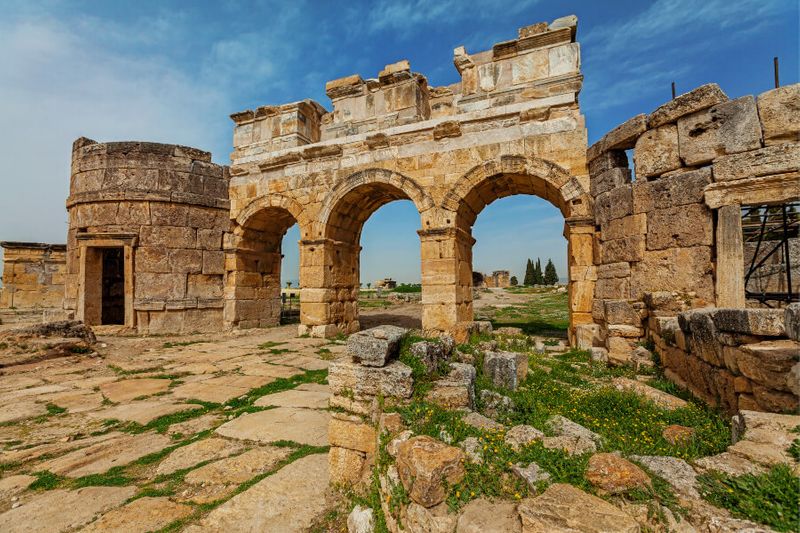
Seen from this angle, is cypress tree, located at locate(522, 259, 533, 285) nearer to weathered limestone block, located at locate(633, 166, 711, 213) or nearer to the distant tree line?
the distant tree line

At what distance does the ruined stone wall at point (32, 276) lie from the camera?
1596cm

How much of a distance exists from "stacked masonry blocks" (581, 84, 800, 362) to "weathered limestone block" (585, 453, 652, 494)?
514 centimetres

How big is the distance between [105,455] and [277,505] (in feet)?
6.63

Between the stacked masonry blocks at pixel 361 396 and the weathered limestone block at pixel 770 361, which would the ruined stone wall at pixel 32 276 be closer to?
the stacked masonry blocks at pixel 361 396

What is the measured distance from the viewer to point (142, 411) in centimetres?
468

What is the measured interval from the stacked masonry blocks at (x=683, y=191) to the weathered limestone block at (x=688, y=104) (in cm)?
1

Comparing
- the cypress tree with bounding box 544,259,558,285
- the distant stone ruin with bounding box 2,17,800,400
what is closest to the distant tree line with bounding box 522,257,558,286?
the cypress tree with bounding box 544,259,558,285

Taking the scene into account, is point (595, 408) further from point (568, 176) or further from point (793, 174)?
point (568, 176)

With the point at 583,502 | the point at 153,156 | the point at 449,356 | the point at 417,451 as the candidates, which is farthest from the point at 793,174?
the point at 153,156

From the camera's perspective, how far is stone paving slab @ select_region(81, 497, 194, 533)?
2.48 m

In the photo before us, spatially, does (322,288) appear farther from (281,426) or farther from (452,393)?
(452,393)

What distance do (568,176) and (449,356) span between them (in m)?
5.60

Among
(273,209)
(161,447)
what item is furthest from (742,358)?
(273,209)

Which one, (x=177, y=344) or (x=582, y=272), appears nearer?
(x=582, y=272)
